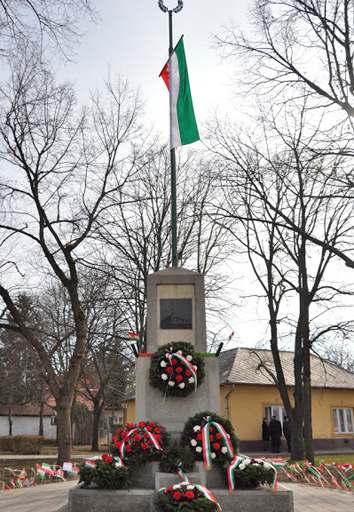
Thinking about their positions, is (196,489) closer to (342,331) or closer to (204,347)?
(204,347)

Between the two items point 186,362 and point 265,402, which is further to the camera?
point 265,402

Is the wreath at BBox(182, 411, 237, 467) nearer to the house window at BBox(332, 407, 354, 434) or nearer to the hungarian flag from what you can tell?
the hungarian flag

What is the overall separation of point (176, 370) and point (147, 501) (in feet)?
6.83

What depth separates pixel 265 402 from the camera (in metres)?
26.0

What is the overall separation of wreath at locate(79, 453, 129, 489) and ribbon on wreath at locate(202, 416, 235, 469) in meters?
1.11

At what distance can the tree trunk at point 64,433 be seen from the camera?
14.6 metres

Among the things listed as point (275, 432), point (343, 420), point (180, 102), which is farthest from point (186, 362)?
point (343, 420)

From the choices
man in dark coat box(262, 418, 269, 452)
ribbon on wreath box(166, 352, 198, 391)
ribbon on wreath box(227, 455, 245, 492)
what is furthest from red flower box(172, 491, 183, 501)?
man in dark coat box(262, 418, 269, 452)

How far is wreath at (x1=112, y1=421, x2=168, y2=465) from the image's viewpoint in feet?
22.5

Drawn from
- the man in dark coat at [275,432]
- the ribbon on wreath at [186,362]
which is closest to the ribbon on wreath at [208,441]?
the ribbon on wreath at [186,362]

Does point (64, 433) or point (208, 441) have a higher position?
point (208, 441)

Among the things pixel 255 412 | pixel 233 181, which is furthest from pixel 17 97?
pixel 255 412

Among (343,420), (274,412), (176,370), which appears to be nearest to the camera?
(176,370)

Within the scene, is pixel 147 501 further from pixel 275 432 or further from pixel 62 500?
pixel 275 432
